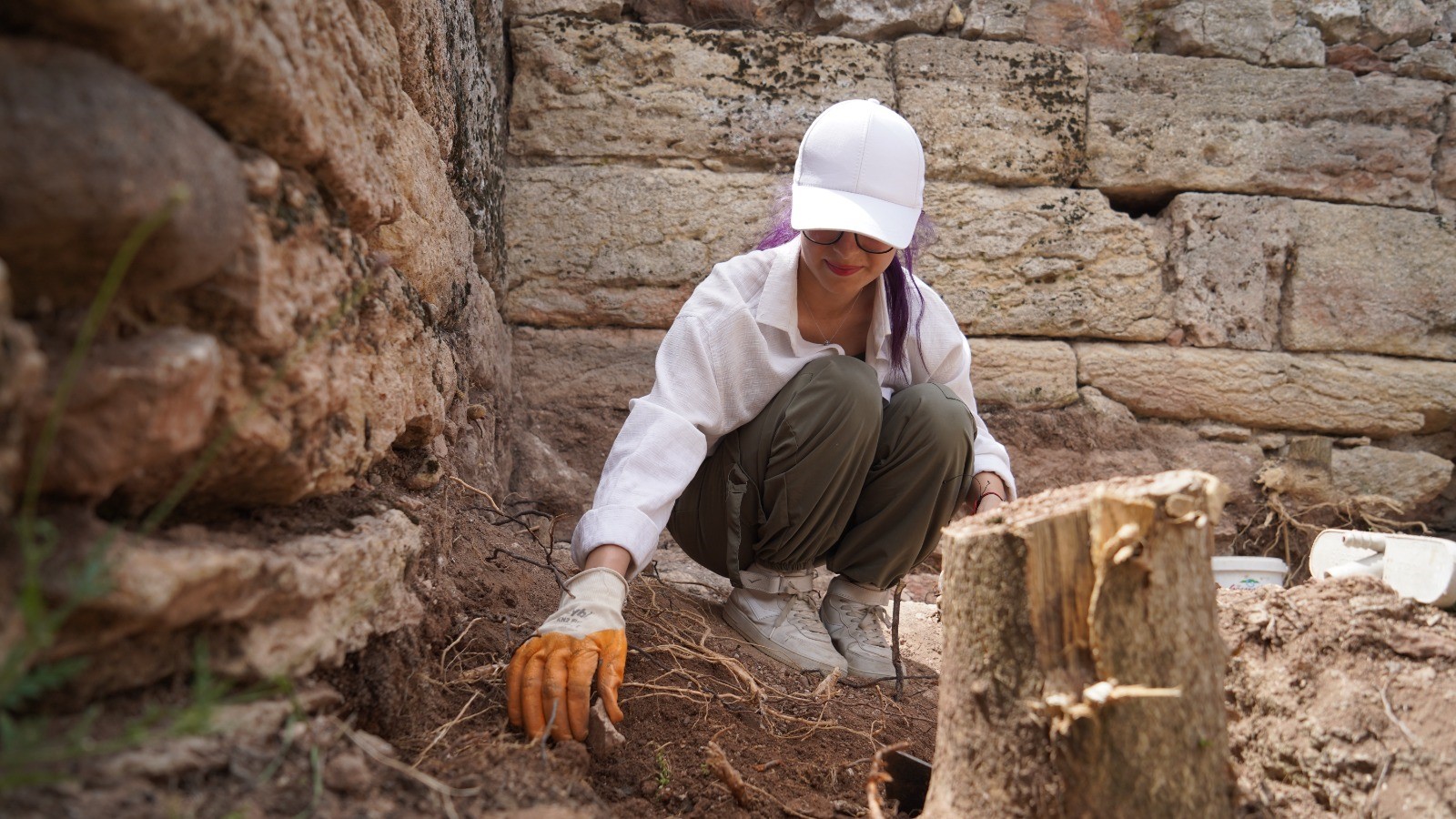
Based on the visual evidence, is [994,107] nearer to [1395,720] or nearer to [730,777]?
[1395,720]

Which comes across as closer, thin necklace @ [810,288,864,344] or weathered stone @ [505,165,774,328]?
thin necklace @ [810,288,864,344]

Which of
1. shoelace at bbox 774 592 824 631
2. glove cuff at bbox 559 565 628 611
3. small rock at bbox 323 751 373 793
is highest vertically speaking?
small rock at bbox 323 751 373 793

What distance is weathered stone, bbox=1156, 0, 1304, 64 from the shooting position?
330cm

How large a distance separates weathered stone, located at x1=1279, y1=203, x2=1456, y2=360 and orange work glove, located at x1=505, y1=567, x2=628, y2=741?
2.71 m

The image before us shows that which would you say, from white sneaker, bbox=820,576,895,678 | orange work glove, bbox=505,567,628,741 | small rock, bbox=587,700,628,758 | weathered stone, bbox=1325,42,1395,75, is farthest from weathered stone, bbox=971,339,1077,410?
small rock, bbox=587,700,628,758

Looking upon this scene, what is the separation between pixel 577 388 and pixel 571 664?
5.44 feet

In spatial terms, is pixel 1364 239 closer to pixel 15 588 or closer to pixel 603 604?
pixel 603 604

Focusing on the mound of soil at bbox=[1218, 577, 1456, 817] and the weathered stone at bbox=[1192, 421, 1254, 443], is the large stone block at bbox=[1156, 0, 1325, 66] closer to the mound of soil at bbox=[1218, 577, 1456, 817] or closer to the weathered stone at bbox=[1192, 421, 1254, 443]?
the weathered stone at bbox=[1192, 421, 1254, 443]

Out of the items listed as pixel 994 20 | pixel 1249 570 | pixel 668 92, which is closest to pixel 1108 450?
pixel 1249 570

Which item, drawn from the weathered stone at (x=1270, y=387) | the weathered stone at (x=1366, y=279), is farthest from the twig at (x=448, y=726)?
the weathered stone at (x=1366, y=279)

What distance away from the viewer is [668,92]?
310 cm

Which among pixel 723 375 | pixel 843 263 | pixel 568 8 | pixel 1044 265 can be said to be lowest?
pixel 723 375

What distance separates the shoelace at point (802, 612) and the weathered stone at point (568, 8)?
1941 millimetres

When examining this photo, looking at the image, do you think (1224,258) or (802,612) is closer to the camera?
(802,612)
